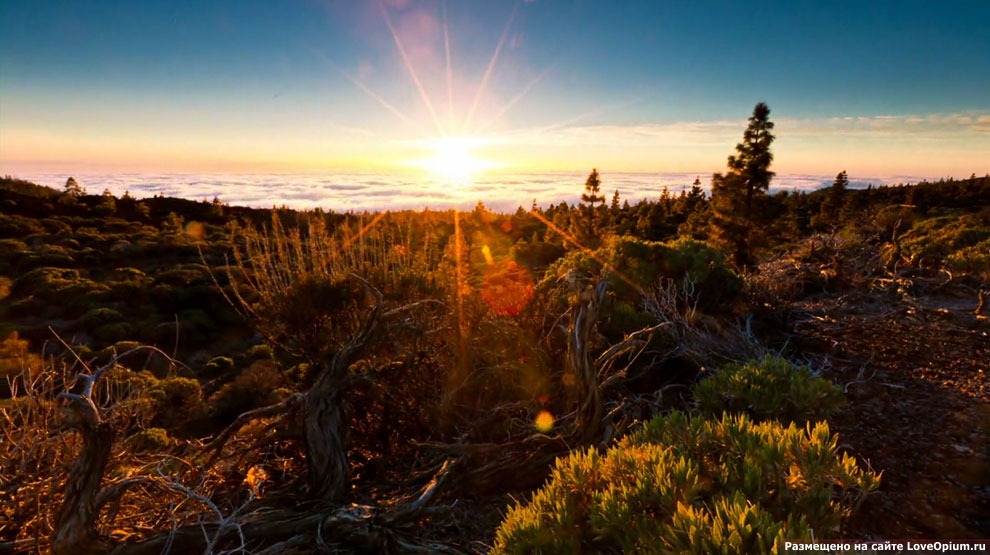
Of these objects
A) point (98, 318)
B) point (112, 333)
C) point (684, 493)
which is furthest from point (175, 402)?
point (98, 318)

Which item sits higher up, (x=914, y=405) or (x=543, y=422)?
(x=914, y=405)

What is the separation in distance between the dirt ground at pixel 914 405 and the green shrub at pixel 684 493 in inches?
40.8

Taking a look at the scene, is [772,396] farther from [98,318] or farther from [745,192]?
[98,318]

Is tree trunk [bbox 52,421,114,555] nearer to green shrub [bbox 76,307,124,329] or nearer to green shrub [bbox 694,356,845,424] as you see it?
green shrub [bbox 694,356,845,424]

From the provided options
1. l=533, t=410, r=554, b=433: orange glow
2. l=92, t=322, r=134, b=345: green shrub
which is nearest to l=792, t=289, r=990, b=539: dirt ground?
l=533, t=410, r=554, b=433: orange glow

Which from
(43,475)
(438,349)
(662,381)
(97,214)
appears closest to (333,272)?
(438,349)

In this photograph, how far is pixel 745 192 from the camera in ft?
84.2

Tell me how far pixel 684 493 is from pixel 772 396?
2.60 m

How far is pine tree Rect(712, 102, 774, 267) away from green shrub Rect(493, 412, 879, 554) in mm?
25295

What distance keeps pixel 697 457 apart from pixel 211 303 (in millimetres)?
29806

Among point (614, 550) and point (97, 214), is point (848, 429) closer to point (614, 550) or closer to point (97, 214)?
point (614, 550)

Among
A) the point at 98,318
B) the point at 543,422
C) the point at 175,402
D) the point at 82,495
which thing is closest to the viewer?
the point at 82,495

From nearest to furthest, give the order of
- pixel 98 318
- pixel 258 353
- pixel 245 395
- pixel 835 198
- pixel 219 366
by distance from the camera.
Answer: pixel 245 395 < pixel 219 366 < pixel 258 353 < pixel 98 318 < pixel 835 198

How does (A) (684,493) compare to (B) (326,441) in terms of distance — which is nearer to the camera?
(A) (684,493)
